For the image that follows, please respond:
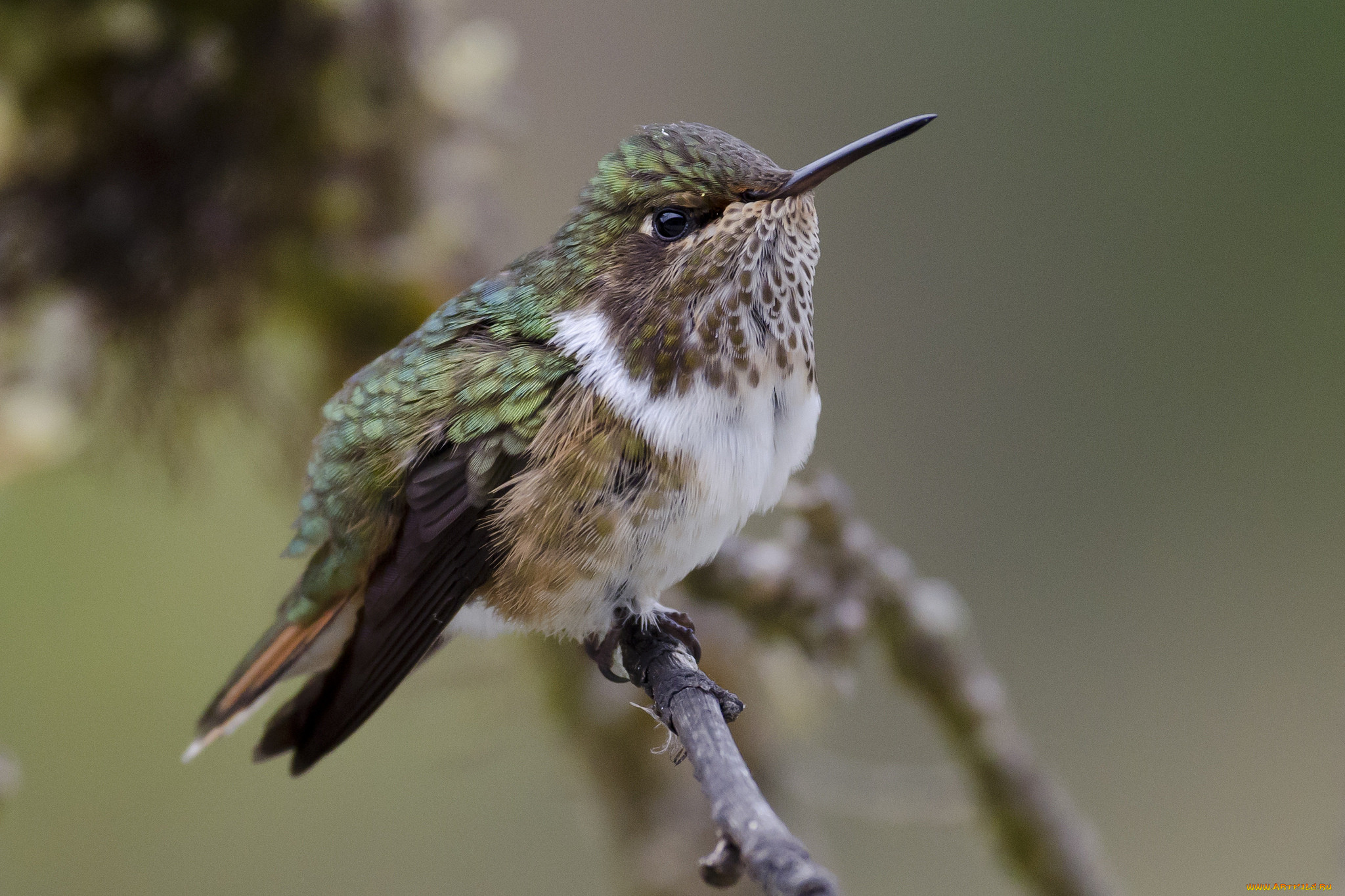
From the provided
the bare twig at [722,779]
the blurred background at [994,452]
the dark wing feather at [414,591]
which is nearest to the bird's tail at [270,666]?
the dark wing feather at [414,591]

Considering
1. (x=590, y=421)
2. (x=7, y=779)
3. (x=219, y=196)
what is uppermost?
(x=219, y=196)

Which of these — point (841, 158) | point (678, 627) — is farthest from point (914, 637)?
point (841, 158)

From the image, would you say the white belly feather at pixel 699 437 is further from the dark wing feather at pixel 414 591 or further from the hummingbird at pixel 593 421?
the dark wing feather at pixel 414 591

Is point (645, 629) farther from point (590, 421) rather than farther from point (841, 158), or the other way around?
point (841, 158)

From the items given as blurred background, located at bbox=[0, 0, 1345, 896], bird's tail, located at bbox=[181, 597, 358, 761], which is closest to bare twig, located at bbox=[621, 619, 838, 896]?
bird's tail, located at bbox=[181, 597, 358, 761]

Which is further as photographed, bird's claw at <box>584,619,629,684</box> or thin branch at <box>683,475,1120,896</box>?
thin branch at <box>683,475,1120,896</box>

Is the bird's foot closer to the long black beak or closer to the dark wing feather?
the dark wing feather
